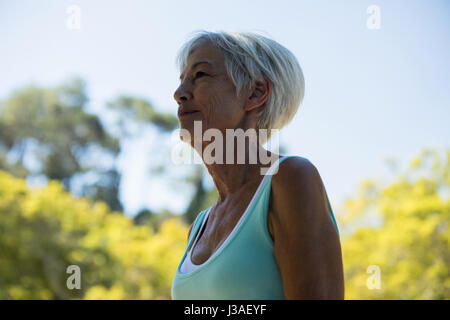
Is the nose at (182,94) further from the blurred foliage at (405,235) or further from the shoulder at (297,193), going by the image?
the blurred foliage at (405,235)

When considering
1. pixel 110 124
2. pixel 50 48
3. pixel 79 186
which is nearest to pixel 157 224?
pixel 79 186

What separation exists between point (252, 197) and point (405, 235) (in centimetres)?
847

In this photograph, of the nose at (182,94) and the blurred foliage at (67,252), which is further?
the blurred foliage at (67,252)

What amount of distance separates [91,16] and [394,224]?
10318 millimetres

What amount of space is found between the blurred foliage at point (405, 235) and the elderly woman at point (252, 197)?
8.19 m

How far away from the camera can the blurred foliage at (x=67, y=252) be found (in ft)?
27.9

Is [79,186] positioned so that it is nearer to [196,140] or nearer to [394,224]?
[394,224]

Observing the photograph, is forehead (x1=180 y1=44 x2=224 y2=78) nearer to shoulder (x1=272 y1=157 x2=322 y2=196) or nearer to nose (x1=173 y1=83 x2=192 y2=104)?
nose (x1=173 y1=83 x2=192 y2=104)

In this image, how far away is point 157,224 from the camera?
44.6ft

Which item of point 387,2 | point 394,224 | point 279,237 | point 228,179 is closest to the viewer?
point 279,237

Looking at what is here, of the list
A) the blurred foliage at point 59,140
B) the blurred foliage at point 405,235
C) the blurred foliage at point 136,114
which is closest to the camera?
the blurred foliage at point 405,235

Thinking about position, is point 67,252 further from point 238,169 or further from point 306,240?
point 306,240

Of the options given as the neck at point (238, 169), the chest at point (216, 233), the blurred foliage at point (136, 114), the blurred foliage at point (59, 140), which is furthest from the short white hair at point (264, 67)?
the blurred foliage at point (136, 114)

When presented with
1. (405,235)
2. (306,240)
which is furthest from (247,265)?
(405,235)
